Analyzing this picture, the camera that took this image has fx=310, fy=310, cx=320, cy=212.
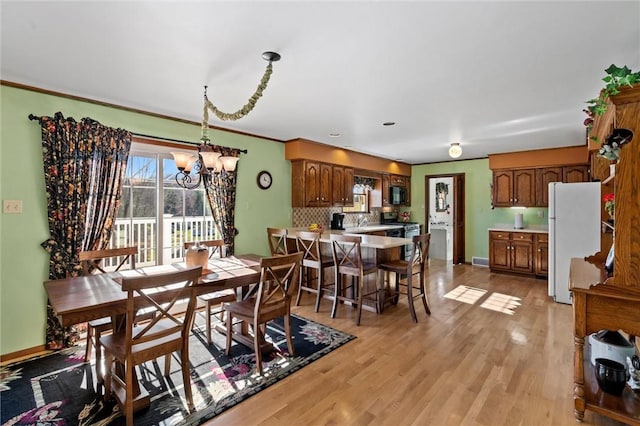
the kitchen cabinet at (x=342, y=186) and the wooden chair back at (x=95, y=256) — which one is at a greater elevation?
the kitchen cabinet at (x=342, y=186)

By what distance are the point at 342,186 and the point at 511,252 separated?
3.43 m

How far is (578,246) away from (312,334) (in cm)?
386

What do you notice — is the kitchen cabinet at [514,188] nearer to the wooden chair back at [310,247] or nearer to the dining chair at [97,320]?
the wooden chair back at [310,247]

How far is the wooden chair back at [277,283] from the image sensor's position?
2.46m

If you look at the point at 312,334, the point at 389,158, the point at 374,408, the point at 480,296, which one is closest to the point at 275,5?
the point at 374,408

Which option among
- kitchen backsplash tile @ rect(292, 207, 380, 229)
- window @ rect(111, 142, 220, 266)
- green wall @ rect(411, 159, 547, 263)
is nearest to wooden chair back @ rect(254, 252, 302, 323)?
window @ rect(111, 142, 220, 266)

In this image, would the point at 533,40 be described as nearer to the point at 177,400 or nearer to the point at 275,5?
the point at 275,5

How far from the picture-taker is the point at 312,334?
323 centimetres

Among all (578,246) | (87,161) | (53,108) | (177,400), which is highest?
(53,108)

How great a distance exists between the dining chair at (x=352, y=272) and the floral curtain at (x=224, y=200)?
1535 millimetres

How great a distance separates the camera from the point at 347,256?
12.1ft

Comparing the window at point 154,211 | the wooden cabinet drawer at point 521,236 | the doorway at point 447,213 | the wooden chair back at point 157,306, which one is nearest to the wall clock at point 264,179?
the window at point 154,211

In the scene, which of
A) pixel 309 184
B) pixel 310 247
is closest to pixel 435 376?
pixel 310 247

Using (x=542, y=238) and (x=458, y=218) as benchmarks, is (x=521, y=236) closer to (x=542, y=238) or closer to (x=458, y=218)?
(x=542, y=238)
